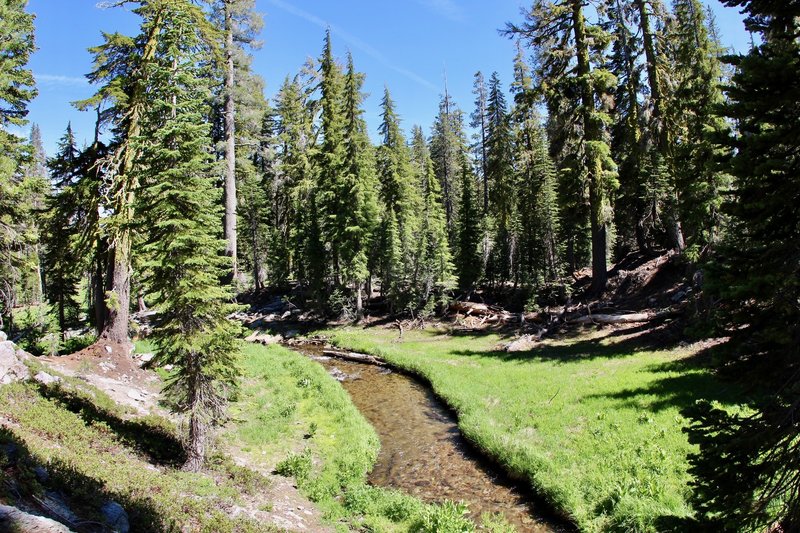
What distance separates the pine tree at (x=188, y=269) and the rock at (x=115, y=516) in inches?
156

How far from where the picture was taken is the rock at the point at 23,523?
4.45 meters

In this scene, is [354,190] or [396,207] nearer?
[354,190]

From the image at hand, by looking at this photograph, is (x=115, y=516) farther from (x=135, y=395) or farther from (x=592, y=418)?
(x=592, y=418)

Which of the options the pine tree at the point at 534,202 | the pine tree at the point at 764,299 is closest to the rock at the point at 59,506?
the pine tree at the point at 764,299

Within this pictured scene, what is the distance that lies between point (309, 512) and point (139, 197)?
28.3ft

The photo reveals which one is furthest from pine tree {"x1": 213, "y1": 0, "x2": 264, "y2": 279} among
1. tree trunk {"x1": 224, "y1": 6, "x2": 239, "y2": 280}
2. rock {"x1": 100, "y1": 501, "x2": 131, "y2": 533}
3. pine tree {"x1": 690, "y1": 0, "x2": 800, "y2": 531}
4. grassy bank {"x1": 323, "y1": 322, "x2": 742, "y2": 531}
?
pine tree {"x1": 690, "y1": 0, "x2": 800, "y2": 531}

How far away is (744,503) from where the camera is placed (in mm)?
5223

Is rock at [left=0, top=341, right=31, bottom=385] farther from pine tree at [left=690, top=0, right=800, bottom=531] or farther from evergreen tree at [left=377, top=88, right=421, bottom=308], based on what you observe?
evergreen tree at [left=377, top=88, right=421, bottom=308]

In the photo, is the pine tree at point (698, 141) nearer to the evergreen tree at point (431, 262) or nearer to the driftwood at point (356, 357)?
the driftwood at point (356, 357)

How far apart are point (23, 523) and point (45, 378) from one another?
10.8 metres

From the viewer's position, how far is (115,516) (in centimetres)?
722

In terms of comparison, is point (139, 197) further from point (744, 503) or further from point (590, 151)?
point (590, 151)

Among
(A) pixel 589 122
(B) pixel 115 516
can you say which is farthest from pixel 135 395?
(A) pixel 589 122

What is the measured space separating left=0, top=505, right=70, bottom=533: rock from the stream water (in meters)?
9.26
